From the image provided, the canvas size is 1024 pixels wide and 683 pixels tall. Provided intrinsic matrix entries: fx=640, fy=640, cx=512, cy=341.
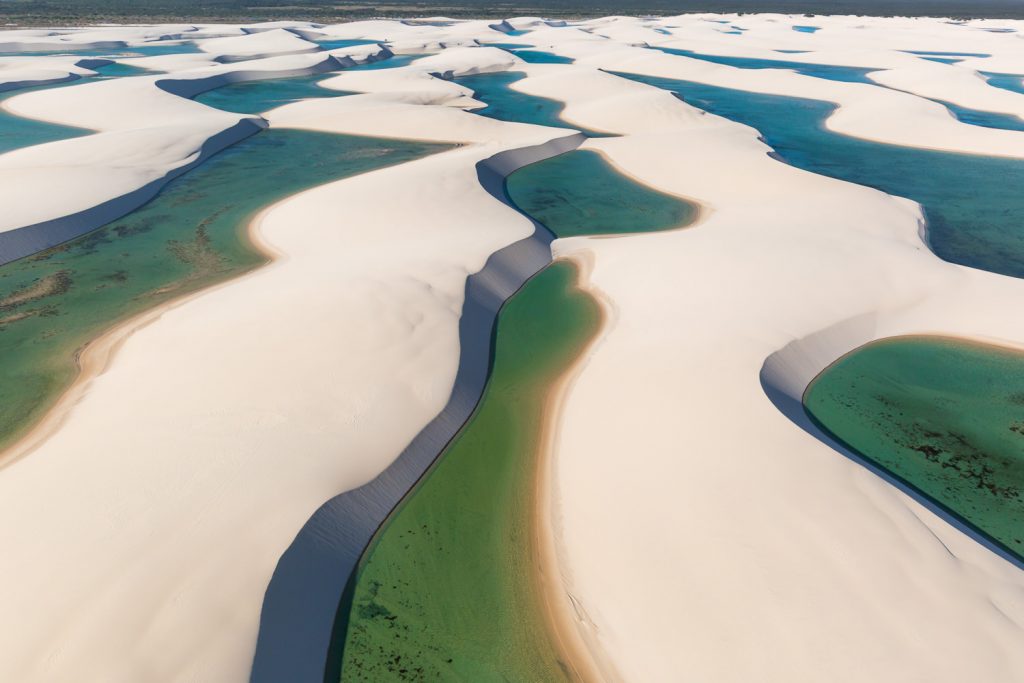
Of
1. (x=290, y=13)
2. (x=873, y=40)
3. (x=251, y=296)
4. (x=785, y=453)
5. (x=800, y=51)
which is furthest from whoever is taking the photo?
(x=290, y=13)

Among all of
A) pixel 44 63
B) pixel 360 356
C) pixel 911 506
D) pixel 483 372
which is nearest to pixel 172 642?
pixel 360 356

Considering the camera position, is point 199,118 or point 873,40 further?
point 873,40

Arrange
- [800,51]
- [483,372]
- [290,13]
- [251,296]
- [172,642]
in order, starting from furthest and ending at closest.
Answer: [290,13]
[800,51]
[251,296]
[483,372]
[172,642]

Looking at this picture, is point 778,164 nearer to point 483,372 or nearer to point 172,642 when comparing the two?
point 483,372

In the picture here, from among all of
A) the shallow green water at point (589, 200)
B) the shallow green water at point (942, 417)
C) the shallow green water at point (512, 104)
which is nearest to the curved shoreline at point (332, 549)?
the shallow green water at point (942, 417)

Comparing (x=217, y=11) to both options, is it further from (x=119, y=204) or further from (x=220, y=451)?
(x=220, y=451)

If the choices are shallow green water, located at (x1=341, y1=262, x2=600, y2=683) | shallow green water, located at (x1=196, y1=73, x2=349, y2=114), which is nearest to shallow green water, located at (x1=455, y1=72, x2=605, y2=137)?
shallow green water, located at (x1=196, y1=73, x2=349, y2=114)

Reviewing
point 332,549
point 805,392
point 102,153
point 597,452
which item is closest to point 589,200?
point 805,392
